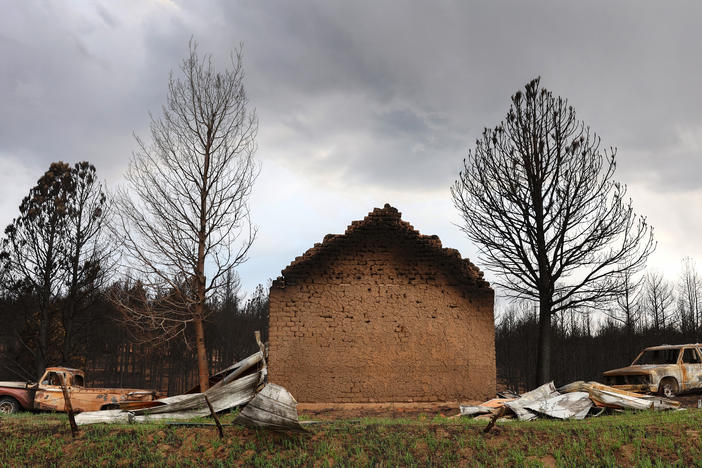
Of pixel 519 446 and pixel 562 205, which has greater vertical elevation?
pixel 562 205

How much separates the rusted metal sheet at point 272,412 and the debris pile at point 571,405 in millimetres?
4652

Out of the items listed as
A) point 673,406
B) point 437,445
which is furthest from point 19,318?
point 673,406

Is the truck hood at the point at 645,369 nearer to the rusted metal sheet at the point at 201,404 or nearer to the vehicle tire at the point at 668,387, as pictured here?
the vehicle tire at the point at 668,387

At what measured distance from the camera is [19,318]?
24.8 meters

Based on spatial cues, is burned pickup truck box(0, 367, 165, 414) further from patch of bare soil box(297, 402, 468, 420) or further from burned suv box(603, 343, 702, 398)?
burned suv box(603, 343, 702, 398)

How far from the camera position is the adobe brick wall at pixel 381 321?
515 inches

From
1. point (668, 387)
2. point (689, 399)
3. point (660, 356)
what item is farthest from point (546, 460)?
point (660, 356)

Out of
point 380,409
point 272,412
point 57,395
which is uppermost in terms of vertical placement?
point 272,412

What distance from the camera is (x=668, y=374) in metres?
14.8

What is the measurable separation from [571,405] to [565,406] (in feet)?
0.49

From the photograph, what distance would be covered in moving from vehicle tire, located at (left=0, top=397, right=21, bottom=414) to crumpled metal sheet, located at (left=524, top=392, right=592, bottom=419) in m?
15.2

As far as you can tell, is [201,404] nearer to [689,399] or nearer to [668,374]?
[668,374]

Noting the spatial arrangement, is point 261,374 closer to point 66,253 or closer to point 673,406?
Answer: point 673,406

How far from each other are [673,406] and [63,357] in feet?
69.2
